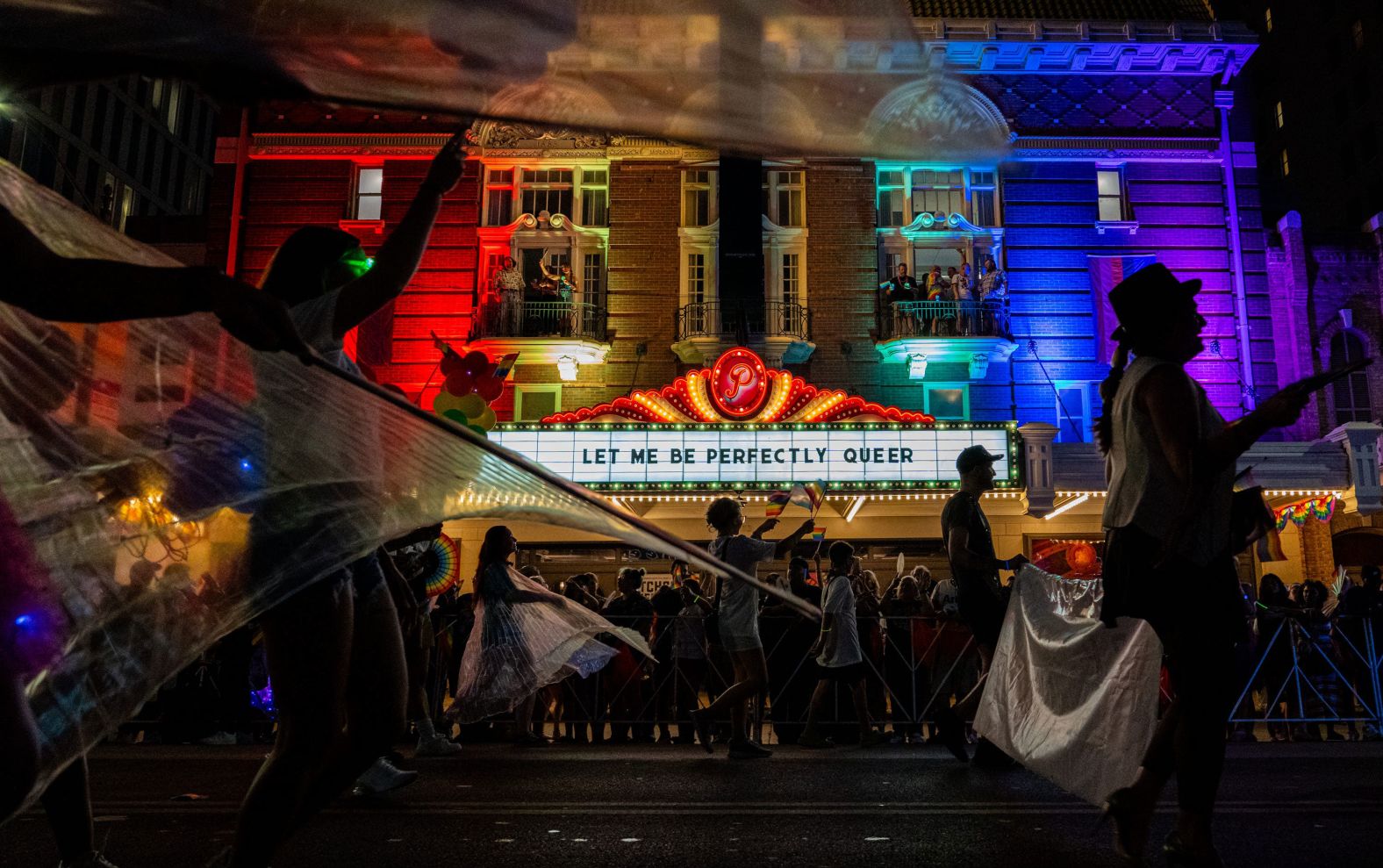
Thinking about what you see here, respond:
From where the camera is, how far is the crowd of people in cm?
2142

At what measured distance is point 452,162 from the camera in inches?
111

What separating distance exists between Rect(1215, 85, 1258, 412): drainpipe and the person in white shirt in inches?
586

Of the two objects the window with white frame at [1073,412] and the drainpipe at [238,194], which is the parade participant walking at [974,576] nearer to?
the window with white frame at [1073,412]

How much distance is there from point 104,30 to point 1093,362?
72.2 ft

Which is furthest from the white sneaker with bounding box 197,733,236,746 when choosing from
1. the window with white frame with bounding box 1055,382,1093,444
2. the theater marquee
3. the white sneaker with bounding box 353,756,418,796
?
the window with white frame with bounding box 1055,382,1093,444

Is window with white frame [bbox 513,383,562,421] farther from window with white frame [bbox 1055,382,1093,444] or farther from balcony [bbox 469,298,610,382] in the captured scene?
window with white frame [bbox 1055,382,1093,444]

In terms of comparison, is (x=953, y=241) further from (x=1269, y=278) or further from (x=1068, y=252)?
(x=1269, y=278)

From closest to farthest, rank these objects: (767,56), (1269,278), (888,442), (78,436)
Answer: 1. (78,436)
2. (767,56)
3. (888,442)
4. (1269,278)

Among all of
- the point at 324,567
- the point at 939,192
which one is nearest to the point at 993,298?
the point at 939,192

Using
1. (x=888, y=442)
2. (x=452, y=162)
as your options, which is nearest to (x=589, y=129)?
(x=452, y=162)

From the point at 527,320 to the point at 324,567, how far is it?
63.7ft

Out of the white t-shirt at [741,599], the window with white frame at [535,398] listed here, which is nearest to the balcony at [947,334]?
the window with white frame at [535,398]

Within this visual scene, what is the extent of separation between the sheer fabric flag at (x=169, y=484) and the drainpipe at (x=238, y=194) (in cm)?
2178

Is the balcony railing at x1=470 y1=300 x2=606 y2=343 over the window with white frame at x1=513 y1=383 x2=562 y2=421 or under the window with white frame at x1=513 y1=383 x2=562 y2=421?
over
